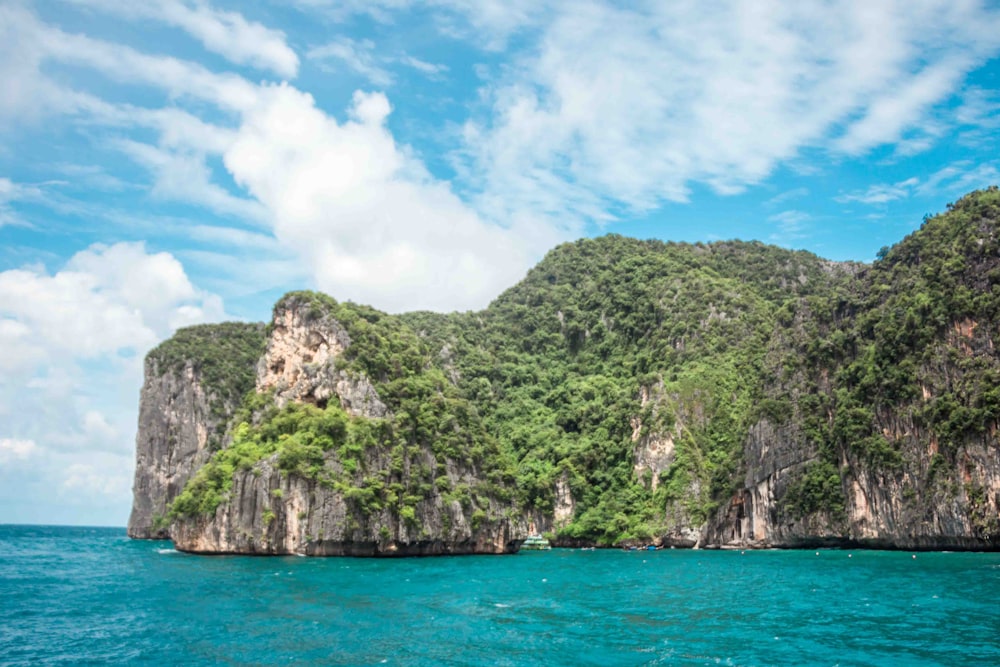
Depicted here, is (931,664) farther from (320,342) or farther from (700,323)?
(700,323)

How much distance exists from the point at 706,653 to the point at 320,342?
6371 centimetres

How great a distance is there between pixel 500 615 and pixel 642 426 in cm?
7626

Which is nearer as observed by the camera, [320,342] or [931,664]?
[931,664]

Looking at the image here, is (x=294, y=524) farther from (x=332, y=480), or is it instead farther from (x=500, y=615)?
(x=500, y=615)

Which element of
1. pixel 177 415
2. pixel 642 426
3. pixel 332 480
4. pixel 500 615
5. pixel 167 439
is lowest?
pixel 500 615

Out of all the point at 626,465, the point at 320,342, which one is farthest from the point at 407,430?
the point at 626,465

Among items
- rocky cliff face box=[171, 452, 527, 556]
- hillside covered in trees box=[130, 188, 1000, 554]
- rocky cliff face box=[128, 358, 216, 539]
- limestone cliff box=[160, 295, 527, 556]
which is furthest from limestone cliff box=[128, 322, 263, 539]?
rocky cliff face box=[171, 452, 527, 556]

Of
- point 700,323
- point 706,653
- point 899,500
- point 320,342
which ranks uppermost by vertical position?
point 700,323

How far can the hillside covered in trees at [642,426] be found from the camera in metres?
69.5

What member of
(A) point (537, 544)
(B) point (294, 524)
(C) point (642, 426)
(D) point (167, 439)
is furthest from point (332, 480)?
(D) point (167, 439)

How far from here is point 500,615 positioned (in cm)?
3659

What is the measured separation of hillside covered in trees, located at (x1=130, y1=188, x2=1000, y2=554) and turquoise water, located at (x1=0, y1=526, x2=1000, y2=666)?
1187 centimetres

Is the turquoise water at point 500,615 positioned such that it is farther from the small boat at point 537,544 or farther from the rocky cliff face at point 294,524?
the small boat at point 537,544

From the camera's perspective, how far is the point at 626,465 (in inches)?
4355
